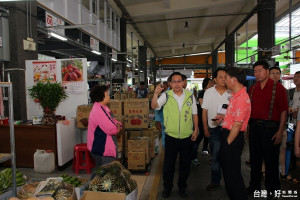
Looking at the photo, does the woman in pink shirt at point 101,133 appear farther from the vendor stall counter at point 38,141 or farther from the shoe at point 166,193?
the vendor stall counter at point 38,141

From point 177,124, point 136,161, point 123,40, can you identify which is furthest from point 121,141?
point 123,40

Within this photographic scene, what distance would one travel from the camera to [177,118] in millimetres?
3039

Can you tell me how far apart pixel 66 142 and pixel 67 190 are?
2.56 metres

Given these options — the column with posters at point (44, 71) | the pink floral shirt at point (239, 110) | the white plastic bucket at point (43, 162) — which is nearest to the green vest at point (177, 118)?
the pink floral shirt at point (239, 110)

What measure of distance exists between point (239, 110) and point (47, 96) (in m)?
3.35

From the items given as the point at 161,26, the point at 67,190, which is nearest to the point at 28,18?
the point at 67,190

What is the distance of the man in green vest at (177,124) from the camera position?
9.98ft

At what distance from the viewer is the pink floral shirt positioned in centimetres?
232

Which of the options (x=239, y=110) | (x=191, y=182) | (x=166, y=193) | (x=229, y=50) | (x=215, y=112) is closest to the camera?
(x=239, y=110)

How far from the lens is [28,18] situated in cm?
480

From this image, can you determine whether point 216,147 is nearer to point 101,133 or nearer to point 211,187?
point 211,187

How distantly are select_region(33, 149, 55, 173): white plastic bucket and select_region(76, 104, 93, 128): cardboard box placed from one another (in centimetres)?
76

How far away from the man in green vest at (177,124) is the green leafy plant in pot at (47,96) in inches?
84.4

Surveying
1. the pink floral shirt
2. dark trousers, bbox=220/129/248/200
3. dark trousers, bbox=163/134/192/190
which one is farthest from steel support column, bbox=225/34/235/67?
dark trousers, bbox=220/129/248/200
